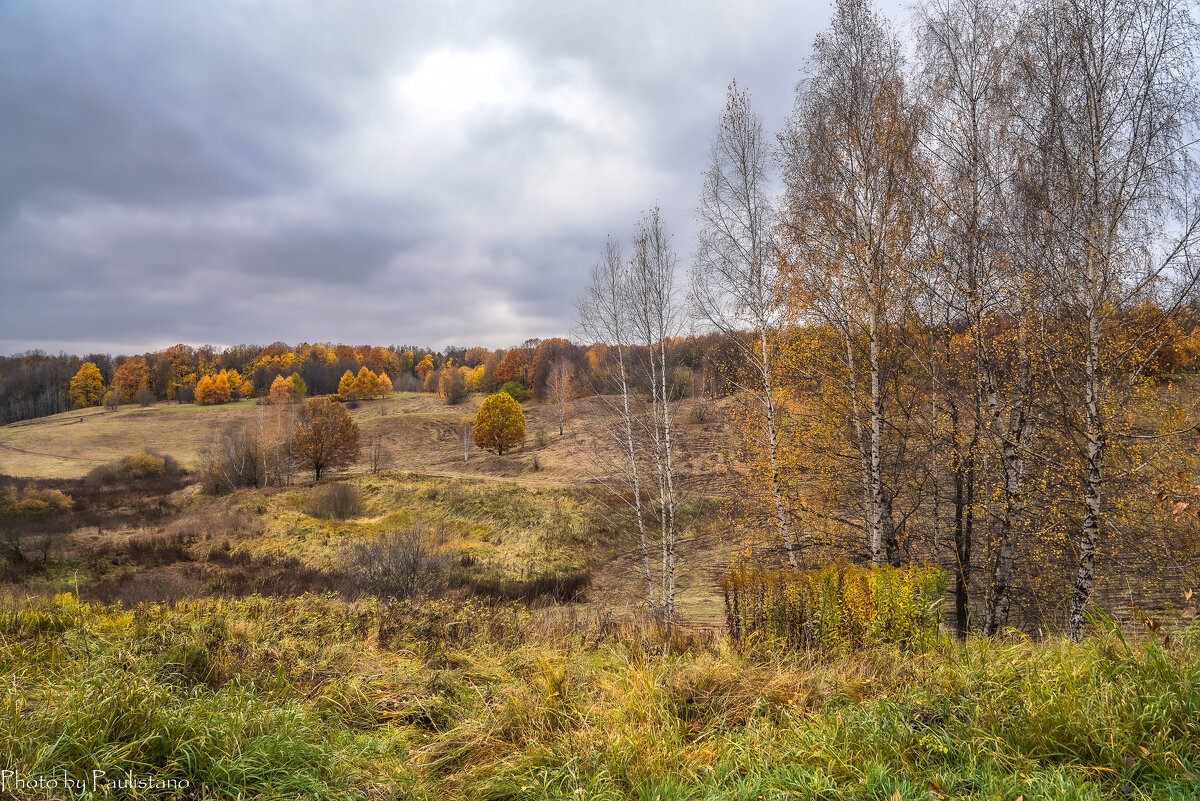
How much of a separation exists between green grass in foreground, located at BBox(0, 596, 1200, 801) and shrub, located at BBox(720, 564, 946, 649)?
2.41 feet

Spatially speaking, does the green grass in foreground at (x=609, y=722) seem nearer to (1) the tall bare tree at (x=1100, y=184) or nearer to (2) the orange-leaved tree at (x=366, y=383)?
(1) the tall bare tree at (x=1100, y=184)

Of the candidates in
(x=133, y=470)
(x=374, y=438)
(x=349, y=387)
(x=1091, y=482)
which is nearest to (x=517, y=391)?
(x=374, y=438)

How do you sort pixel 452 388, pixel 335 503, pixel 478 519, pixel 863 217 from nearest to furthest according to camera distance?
pixel 863 217 < pixel 478 519 < pixel 335 503 < pixel 452 388

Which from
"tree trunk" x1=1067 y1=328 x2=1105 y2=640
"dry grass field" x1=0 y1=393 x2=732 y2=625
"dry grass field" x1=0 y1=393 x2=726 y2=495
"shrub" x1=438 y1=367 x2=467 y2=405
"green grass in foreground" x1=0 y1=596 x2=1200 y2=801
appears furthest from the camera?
"shrub" x1=438 y1=367 x2=467 y2=405

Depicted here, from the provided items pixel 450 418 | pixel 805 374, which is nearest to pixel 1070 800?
pixel 805 374

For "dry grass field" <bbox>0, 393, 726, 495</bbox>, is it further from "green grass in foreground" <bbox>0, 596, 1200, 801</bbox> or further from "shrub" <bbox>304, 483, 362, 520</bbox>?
"green grass in foreground" <bbox>0, 596, 1200, 801</bbox>

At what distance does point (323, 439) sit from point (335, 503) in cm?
889

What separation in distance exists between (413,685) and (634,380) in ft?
29.8

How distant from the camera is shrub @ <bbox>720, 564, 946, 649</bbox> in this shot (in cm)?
571

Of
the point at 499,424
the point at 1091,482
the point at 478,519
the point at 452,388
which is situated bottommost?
the point at 478,519

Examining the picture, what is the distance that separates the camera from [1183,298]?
635 cm

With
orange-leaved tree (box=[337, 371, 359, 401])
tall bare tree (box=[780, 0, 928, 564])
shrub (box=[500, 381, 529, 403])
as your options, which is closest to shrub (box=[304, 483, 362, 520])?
tall bare tree (box=[780, 0, 928, 564])

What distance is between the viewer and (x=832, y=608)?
229 inches

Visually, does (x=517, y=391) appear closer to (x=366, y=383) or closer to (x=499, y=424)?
(x=499, y=424)
